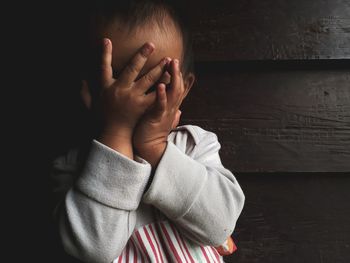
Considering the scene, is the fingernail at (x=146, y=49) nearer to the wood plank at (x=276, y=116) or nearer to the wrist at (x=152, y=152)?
the wrist at (x=152, y=152)

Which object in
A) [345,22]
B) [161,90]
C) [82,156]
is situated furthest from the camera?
[345,22]

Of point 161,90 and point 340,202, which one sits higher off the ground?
point 161,90

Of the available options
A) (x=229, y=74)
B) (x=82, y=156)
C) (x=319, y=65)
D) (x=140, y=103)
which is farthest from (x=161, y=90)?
(x=319, y=65)

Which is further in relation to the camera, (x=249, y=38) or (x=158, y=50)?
(x=249, y=38)

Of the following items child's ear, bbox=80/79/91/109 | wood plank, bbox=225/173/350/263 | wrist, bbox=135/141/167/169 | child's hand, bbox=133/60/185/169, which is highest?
child's ear, bbox=80/79/91/109

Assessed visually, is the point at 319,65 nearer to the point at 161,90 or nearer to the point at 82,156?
the point at 161,90

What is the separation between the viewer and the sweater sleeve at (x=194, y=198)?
0.59 meters

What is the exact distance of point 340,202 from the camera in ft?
2.83

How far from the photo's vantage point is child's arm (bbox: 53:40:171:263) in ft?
1.89

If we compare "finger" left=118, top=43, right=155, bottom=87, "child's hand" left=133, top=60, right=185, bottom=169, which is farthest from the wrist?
"finger" left=118, top=43, right=155, bottom=87

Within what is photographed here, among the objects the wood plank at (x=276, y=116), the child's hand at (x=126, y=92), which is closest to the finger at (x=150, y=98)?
the child's hand at (x=126, y=92)

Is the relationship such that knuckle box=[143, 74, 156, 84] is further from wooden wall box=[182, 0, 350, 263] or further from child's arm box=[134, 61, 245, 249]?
wooden wall box=[182, 0, 350, 263]

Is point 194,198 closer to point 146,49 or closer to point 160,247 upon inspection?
point 160,247

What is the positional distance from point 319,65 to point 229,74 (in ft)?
0.63
